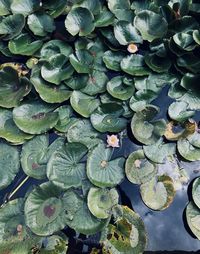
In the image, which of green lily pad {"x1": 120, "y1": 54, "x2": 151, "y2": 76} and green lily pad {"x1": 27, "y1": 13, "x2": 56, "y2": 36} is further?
green lily pad {"x1": 27, "y1": 13, "x2": 56, "y2": 36}

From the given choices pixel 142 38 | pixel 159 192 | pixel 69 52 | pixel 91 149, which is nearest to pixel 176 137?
pixel 159 192

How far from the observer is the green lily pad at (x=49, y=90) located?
2.26 m

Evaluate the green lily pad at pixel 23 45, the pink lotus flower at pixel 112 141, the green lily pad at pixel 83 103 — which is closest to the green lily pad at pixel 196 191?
the pink lotus flower at pixel 112 141

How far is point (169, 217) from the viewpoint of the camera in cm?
212

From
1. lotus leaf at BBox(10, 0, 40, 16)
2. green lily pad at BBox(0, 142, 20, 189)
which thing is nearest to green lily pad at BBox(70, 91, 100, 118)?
green lily pad at BBox(0, 142, 20, 189)

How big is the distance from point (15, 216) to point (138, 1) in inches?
55.9

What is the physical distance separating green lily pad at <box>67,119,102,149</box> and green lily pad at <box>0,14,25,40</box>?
69cm

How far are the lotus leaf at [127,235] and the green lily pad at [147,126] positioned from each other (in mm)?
374

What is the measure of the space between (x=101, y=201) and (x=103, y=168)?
0.16 meters

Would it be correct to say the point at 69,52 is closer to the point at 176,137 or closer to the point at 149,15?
the point at 149,15

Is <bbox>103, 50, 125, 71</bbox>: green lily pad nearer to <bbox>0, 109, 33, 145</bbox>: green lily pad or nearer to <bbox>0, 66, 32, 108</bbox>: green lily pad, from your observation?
<bbox>0, 66, 32, 108</bbox>: green lily pad

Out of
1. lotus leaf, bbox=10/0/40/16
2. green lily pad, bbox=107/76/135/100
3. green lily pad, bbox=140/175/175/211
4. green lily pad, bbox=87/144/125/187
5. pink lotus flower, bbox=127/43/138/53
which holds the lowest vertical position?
green lily pad, bbox=140/175/175/211

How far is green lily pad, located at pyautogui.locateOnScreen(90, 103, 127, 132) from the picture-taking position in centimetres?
222

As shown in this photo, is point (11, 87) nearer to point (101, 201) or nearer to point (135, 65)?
point (135, 65)
